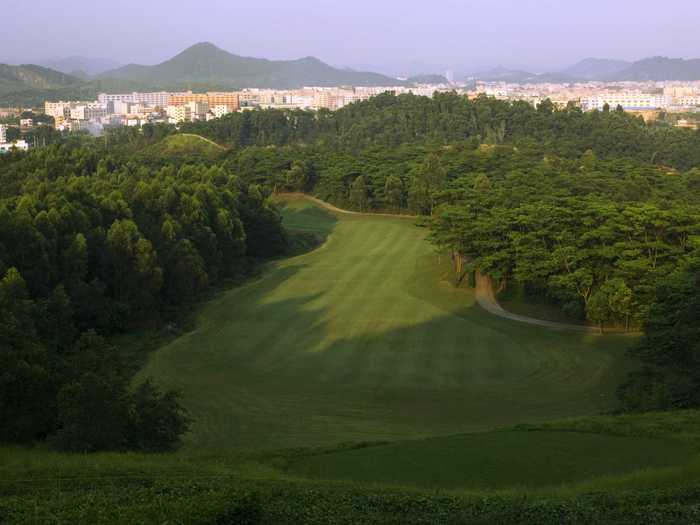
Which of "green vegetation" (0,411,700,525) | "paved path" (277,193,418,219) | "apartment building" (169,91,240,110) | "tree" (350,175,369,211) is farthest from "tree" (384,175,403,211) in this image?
"apartment building" (169,91,240,110)

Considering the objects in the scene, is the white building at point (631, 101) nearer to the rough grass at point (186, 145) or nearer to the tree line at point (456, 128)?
the tree line at point (456, 128)

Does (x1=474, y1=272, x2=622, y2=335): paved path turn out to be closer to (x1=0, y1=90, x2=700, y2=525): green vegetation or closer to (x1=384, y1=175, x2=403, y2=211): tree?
(x1=0, y1=90, x2=700, y2=525): green vegetation

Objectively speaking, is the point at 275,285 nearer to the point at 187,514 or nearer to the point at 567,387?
the point at 567,387

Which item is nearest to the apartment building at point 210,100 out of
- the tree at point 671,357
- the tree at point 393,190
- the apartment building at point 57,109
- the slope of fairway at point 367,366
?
the apartment building at point 57,109

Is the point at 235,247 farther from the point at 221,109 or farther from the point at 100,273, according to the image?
the point at 221,109

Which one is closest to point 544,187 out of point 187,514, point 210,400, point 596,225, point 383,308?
point 596,225

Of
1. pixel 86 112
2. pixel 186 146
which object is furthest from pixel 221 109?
pixel 186 146
